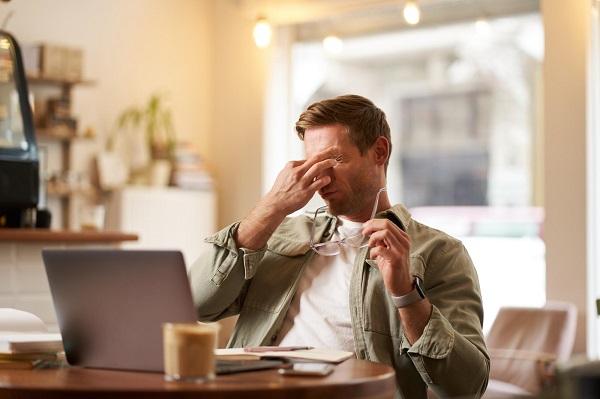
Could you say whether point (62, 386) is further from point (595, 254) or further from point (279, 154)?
point (279, 154)

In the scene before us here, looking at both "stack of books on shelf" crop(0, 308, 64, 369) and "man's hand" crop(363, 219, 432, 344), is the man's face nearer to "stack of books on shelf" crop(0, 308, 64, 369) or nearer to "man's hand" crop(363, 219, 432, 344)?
"man's hand" crop(363, 219, 432, 344)

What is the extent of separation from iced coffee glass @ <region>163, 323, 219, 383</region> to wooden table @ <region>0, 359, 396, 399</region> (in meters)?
0.02

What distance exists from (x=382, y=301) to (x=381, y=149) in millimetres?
441

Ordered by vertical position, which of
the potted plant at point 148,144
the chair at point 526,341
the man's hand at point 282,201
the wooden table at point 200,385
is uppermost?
the potted plant at point 148,144

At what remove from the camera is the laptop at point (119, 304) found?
57.9 inches

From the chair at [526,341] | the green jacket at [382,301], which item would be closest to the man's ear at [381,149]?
the green jacket at [382,301]

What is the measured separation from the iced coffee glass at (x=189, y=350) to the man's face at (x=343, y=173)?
35.3 inches

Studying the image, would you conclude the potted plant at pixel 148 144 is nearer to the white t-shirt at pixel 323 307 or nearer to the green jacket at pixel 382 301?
the green jacket at pixel 382 301

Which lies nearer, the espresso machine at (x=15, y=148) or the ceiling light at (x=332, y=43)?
the espresso machine at (x=15, y=148)

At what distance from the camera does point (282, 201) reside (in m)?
2.12

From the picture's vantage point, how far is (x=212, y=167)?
6.30m

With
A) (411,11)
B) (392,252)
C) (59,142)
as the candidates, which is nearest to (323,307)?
(392,252)

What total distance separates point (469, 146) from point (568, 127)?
8074 millimetres

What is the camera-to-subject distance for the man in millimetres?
1866
